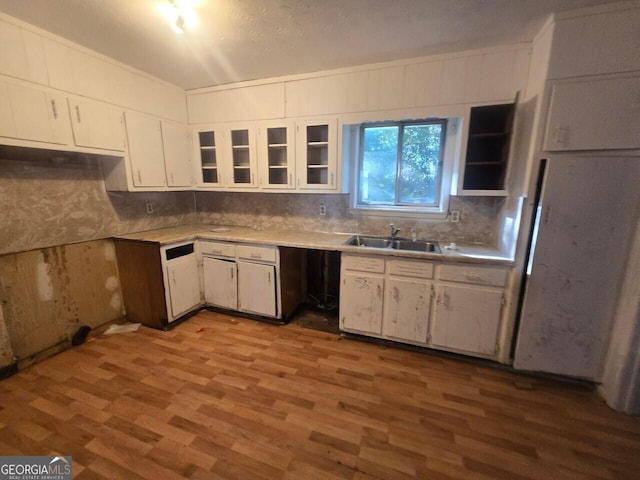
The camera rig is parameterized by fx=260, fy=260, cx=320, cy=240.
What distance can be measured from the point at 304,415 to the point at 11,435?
1712 millimetres

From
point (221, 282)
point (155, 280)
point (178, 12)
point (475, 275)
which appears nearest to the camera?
point (178, 12)

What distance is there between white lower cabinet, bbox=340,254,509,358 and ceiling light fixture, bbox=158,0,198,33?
2030mm

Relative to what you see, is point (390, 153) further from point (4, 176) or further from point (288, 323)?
point (4, 176)

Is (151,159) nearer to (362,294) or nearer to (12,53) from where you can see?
(12,53)

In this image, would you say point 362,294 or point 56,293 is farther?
point 362,294

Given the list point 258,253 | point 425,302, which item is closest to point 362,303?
point 425,302

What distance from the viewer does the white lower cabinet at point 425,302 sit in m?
2.08

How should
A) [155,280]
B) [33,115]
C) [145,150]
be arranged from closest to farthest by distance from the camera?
[33,115], [155,280], [145,150]

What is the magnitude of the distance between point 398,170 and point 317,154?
0.88 m

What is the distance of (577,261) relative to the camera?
5.92 ft

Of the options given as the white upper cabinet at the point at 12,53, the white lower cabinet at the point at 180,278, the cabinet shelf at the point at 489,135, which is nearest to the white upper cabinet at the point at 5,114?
the white upper cabinet at the point at 12,53

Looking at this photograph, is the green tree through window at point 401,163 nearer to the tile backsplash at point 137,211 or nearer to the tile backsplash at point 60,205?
the tile backsplash at point 137,211

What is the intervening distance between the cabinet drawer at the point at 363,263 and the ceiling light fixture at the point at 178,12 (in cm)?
202

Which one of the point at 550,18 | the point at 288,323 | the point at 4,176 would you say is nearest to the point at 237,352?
the point at 288,323
